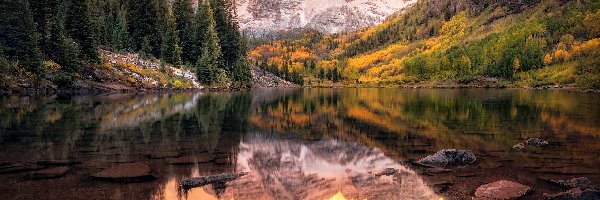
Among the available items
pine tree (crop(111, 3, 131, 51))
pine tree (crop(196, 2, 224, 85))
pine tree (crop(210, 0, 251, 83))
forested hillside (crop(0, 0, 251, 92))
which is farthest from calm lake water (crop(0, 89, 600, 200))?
pine tree (crop(210, 0, 251, 83))

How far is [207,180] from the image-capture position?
14.5 metres

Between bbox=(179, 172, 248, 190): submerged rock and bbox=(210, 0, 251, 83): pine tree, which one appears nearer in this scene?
bbox=(179, 172, 248, 190): submerged rock

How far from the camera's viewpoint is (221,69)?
348 ft

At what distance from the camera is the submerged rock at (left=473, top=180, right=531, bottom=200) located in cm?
1314

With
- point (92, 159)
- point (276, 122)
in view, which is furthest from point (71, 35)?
point (92, 159)

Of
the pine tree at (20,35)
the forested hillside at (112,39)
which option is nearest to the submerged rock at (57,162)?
the forested hillside at (112,39)

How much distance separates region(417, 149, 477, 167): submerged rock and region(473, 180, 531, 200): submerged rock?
3139 mm

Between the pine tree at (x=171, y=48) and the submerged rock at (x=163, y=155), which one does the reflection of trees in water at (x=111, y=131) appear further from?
the pine tree at (x=171, y=48)

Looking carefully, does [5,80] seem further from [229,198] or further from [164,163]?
[229,198]

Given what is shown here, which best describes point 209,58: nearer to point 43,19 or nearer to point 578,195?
point 43,19

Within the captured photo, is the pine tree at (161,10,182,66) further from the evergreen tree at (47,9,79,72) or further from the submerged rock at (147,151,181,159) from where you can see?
the submerged rock at (147,151,181,159)

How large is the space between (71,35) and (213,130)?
6424cm

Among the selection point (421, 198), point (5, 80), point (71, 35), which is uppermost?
point (71, 35)

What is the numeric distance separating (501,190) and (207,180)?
29.7ft
